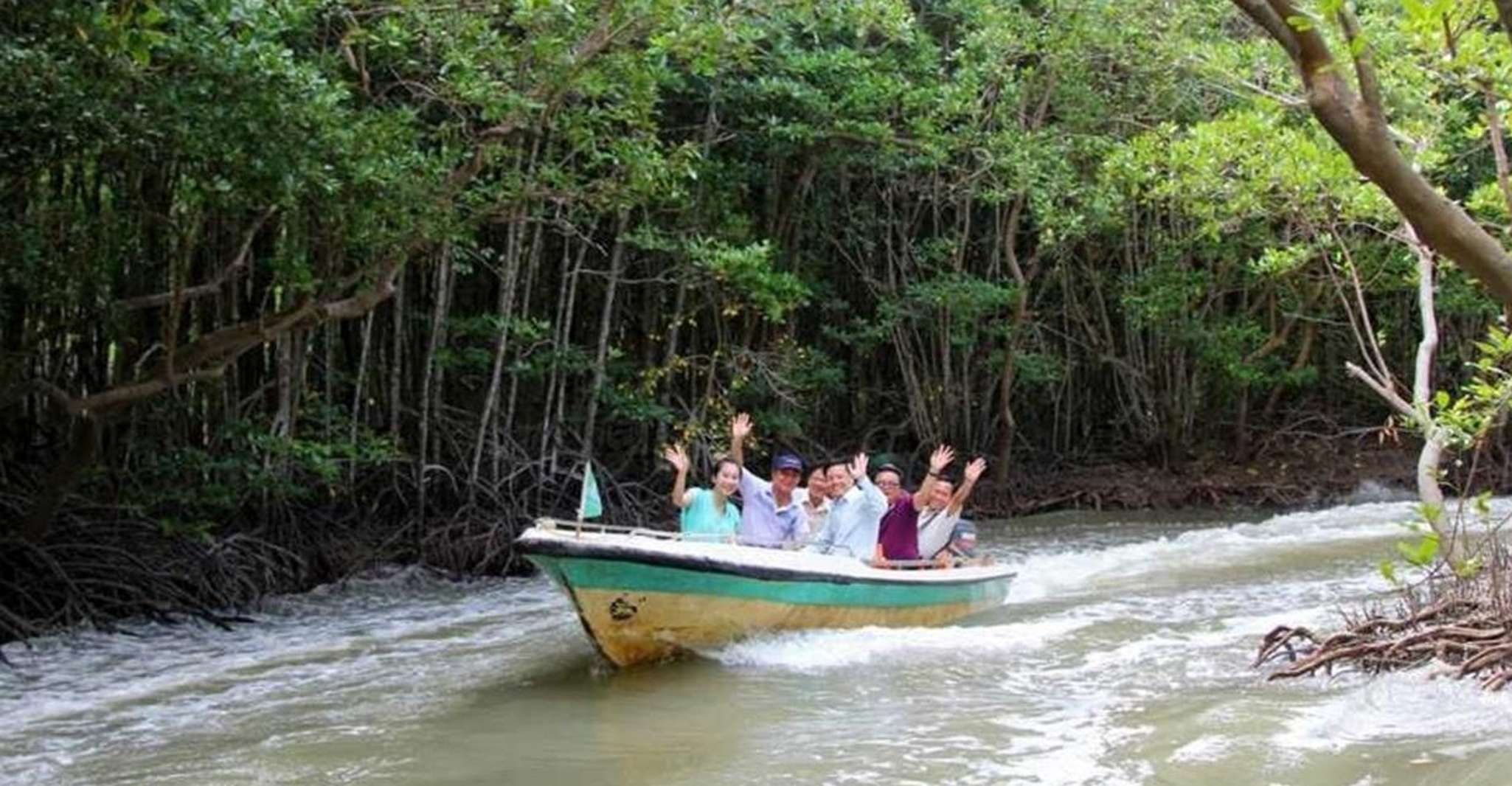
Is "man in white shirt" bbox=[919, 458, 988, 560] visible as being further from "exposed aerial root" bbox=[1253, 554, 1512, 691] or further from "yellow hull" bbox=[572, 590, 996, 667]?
"exposed aerial root" bbox=[1253, 554, 1512, 691]

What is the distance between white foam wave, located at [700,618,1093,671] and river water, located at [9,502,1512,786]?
0.06 ft

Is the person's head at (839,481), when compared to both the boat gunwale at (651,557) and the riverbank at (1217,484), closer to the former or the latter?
the boat gunwale at (651,557)

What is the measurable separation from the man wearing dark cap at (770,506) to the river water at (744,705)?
0.89m

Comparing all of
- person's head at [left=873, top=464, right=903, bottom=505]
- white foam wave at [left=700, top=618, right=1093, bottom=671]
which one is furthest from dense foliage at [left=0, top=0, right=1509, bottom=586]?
white foam wave at [left=700, top=618, right=1093, bottom=671]

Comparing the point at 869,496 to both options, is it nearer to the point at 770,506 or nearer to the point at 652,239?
the point at 770,506

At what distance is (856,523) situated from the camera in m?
9.12

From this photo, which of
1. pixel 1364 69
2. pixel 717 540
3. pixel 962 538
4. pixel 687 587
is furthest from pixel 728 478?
pixel 1364 69

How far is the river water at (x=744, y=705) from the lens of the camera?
5.73 metres

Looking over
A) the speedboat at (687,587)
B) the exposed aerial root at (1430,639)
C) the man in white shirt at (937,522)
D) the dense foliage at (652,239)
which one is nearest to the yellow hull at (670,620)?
the speedboat at (687,587)

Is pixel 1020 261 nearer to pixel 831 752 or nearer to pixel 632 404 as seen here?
pixel 632 404

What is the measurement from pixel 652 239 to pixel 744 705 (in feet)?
19.6

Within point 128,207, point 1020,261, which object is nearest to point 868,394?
point 1020,261

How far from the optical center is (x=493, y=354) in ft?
40.1

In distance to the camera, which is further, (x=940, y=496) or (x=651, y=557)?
(x=940, y=496)
